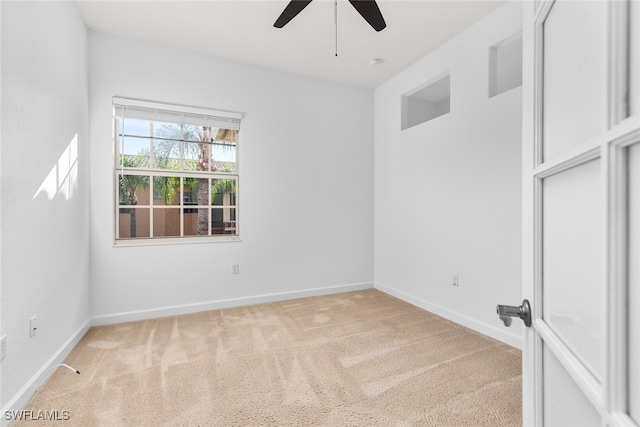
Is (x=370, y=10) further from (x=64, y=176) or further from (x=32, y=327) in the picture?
(x=32, y=327)

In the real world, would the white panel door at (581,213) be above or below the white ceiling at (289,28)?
below

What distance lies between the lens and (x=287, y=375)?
2.08 metres

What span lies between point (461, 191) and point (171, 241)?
10.2 feet

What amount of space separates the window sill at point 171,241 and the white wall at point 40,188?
39 centimetres

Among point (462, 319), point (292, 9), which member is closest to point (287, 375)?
point (462, 319)

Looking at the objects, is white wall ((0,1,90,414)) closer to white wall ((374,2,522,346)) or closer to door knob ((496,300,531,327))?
door knob ((496,300,531,327))

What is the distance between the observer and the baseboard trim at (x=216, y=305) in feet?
10.0

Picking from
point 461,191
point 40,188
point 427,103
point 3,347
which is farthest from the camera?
point 427,103

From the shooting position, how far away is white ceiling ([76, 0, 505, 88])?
2.60 metres

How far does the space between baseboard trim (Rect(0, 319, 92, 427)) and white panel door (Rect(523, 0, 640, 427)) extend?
2.45m

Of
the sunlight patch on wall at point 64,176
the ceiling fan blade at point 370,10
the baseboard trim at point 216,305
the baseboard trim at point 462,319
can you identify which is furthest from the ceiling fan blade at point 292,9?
the baseboard trim at point 462,319

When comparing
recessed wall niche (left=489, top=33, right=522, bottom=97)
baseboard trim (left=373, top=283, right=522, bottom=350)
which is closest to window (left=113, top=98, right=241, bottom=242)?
baseboard trim (left=373, top=283, right=522, bottom=350)

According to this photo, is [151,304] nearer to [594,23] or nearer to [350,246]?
[350,246]

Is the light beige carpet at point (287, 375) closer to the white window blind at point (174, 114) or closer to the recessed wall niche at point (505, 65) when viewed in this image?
the white window blind at point (174, 114)
